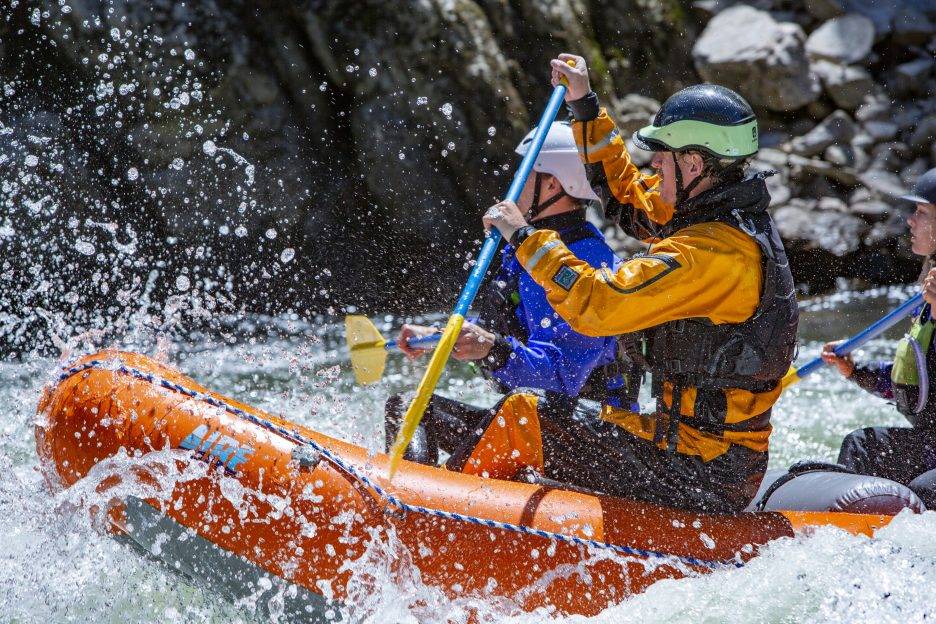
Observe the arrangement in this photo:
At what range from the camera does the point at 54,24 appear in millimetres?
8547

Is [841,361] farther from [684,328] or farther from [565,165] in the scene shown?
[684,328]

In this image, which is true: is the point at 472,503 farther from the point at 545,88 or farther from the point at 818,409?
the point at 545,88

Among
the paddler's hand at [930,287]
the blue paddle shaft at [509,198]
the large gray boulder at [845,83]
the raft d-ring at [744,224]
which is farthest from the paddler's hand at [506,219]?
the large gray boulder at [845,83]

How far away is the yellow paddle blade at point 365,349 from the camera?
436 centimetres

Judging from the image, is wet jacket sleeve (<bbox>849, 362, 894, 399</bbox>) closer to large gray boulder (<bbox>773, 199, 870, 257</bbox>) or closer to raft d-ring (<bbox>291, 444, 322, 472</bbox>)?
raft d-ring (<bbox>291, 444, 322, 472</bbox>)

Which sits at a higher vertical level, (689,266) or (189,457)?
(689,266)

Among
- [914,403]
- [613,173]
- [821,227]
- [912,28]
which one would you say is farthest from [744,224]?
[912,28]

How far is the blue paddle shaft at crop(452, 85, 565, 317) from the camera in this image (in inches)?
132

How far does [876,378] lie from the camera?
4293 millimetres

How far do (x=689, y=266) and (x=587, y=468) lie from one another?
0.84 metres

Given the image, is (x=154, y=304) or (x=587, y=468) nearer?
(x=587, y=468)

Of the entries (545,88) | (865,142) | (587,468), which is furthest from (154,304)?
(865,142)

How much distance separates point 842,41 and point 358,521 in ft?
31.5

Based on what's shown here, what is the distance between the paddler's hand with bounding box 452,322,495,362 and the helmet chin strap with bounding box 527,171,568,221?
0.59 metres
